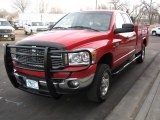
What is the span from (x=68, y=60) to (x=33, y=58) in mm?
719

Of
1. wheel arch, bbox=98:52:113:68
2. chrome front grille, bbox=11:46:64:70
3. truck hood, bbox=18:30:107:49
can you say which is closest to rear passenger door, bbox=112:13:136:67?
wheel arch, bbox=98:52:113:68

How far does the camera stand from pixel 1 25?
21.1 meters

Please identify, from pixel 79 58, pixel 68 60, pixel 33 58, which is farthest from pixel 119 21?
pixel 33 58

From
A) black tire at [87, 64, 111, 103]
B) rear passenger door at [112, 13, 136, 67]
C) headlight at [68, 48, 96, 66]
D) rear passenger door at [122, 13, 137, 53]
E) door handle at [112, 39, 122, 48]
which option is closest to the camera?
headlight at [68, 48, 96, 66]

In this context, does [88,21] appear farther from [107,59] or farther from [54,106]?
[54,106]

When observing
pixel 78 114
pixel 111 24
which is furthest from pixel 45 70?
pixel 111 24

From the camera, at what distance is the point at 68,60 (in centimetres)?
430

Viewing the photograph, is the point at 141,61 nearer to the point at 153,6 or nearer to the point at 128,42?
the point at 128,42

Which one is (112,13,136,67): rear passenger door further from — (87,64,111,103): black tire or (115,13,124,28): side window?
(87,64,111,103): black tire

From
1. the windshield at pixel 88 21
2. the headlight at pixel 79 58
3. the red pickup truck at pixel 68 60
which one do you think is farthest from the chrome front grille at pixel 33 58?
the windshield at pixel 88 21

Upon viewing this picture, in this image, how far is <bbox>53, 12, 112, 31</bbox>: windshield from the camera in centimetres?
584

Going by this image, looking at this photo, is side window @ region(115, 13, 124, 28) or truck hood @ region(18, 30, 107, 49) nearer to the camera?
truck hood @ region(18, 30, 107, 49)

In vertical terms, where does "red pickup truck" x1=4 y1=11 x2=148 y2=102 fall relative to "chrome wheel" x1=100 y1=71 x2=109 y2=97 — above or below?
above

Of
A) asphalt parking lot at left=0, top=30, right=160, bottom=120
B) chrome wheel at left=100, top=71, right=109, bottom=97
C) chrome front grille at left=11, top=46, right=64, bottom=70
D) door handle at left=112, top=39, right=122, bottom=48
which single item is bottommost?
asphalt parking lot at left=0, top=30, right=160, bottom=120
